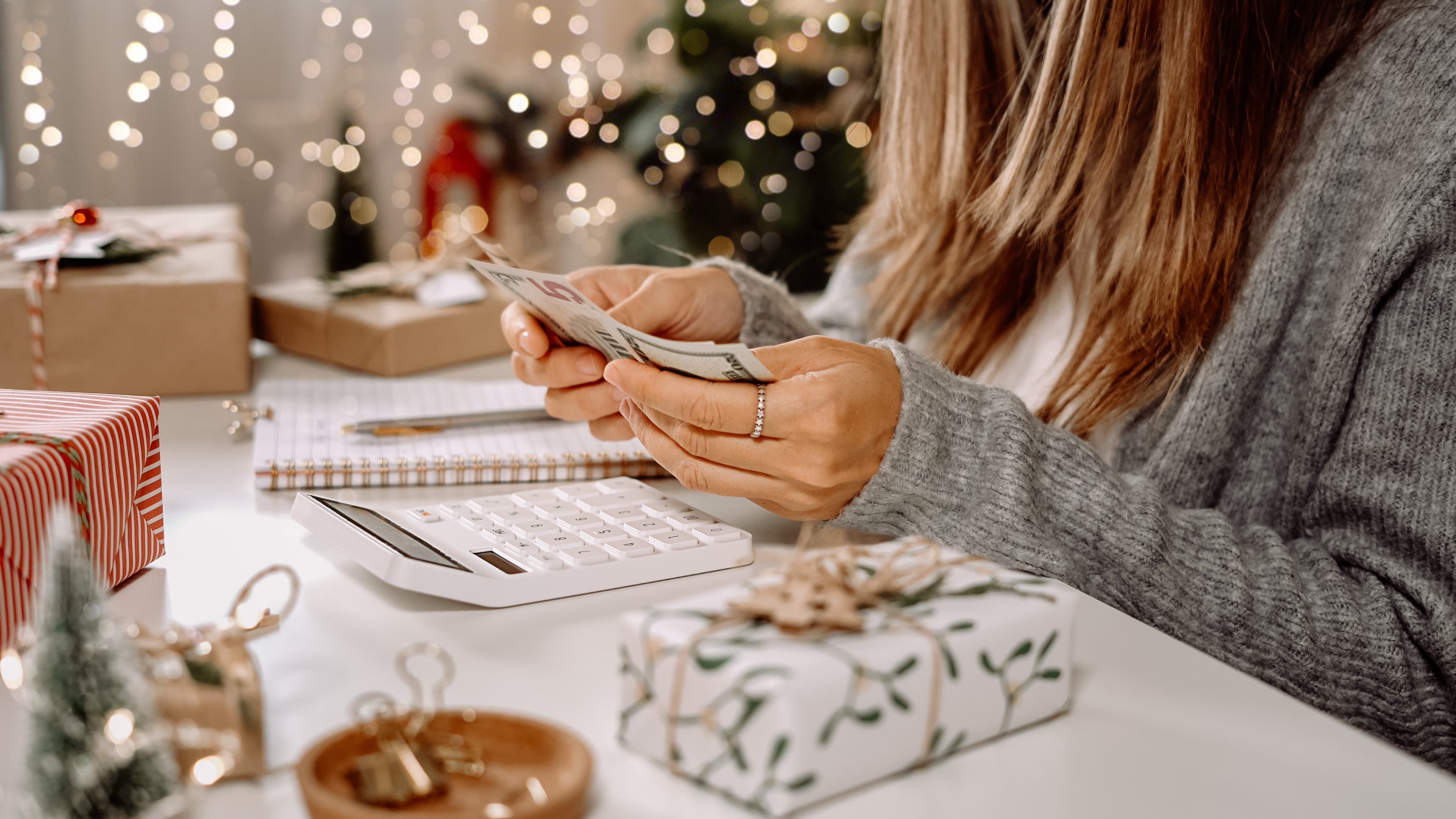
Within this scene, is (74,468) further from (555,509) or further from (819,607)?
(819,607)

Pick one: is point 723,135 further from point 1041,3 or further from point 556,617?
point 556,617

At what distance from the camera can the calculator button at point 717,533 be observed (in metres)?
0.60

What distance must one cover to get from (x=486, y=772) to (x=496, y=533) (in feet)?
0.78

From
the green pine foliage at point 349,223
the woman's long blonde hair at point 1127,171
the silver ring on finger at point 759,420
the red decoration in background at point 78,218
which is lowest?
the green pine foliage at point 349,223

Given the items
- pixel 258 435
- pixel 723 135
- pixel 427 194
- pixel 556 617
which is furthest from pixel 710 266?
pixel 427 194

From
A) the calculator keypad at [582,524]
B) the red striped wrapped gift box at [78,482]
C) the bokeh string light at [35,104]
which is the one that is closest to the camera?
the red striped wrapped gift box at [78,482]

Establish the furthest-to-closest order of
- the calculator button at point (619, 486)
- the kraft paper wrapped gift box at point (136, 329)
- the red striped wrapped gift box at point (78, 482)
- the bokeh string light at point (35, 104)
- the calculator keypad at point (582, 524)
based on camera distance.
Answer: the bokeh string light at point (35, 104)
the kraft paper wrapped gift box at point (136, 329)
the calculator button at point (619, 486)
the calculator keypad at point (582, 524)
the red striped wrapped gift box at point (78, 482)

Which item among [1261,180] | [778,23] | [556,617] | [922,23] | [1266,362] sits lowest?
[556,617]

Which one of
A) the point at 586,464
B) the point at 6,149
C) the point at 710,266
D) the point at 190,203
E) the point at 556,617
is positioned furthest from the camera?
the point at 190,203

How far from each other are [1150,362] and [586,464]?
0.41 m

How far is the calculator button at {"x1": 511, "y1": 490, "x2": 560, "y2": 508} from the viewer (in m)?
0.64

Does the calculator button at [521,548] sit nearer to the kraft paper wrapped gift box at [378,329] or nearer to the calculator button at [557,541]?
the calculator button at [557,541]

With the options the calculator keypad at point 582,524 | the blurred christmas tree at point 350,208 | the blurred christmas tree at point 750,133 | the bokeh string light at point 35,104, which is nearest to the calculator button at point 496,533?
the calculator keypad at point 582,524

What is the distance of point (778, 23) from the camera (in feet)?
8.31
